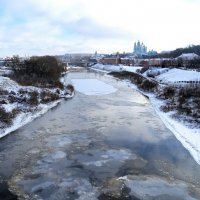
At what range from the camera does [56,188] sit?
11.2 metres

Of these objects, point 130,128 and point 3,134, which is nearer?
point 3,134

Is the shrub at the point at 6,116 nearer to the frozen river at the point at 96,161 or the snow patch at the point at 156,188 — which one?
the frozen river at the point at 96,161

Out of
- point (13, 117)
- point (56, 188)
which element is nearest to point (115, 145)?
point (56, 188)

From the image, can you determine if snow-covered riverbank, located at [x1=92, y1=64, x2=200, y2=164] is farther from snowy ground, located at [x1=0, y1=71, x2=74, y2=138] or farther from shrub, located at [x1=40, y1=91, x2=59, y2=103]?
shrub, located at [x1=40, y1=91, x2=59, y2=103]

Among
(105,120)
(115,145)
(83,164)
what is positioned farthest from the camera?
(105,120)

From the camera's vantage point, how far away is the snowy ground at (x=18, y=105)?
20.2 meters

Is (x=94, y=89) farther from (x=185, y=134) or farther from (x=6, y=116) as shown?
(x=185, y=134)

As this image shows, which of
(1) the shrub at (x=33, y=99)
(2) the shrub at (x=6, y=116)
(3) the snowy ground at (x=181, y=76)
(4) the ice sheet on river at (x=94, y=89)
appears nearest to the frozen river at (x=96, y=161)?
(2) the shrub at (x=6, y=116)

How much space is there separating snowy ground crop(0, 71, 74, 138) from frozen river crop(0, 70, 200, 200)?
2.26 feet

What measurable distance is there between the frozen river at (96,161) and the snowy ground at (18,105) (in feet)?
2.26

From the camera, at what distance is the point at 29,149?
1562 centimetres

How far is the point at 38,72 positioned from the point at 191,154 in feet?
102

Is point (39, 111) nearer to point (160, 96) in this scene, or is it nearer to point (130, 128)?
point (130, 128)

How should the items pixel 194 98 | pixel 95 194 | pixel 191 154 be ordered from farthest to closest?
1. pixel 194 98
2. pixel 191 154
3. pixel 95 194
